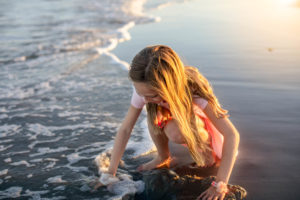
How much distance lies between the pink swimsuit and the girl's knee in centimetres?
4

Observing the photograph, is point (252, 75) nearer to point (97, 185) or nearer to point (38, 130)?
point (38, 130)

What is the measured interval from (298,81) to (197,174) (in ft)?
8.46

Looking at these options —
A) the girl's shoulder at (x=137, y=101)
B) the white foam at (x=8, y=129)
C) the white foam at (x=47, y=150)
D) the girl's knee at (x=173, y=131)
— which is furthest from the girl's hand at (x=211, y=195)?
the white foam at (x=8, y=129)

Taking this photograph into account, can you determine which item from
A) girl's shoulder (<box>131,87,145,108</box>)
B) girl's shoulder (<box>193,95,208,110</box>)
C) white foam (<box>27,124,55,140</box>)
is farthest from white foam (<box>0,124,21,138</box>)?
girl's shoulder (<box>193,95,208,110</box>)

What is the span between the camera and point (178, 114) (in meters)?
2.58

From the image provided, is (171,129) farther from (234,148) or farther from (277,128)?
(277,128)

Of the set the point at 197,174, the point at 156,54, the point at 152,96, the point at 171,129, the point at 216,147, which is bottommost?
the point at 197,174

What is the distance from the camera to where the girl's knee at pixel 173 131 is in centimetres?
286

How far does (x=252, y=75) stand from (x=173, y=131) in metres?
2.74

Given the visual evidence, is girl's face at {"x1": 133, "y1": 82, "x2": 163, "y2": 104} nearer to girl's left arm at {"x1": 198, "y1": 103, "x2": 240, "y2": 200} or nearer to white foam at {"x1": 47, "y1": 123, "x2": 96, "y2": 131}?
girl's left arm at {"x1": 198, "y1": 103, "x2": 240, "y2": 200}

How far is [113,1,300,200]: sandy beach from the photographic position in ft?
9.89

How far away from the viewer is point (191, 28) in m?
8.47

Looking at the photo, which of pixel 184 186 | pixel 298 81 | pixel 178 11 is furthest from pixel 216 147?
pixel 178 11

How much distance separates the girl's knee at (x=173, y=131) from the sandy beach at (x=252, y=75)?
544mm
